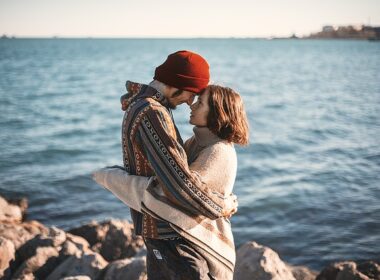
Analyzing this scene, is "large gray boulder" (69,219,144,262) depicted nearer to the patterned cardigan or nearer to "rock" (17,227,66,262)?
"rock" (17,227,66,262)

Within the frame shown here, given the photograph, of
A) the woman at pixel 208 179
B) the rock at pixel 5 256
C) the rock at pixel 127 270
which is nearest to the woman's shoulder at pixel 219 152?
the woman at pixel 208 179

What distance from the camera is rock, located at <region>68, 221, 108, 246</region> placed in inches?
310

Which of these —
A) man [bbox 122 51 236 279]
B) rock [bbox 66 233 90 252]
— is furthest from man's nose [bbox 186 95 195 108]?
rock [bbox 66 233 90 252]

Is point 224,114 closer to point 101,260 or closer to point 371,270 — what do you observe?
point 101,260

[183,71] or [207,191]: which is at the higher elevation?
[183,71]

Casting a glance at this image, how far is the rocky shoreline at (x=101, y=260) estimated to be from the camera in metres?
5.22

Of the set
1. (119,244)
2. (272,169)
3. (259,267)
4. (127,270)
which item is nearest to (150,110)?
(259,267)

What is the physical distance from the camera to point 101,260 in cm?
582

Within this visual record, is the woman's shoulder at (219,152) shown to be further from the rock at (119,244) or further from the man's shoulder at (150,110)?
the rock at (119,244)

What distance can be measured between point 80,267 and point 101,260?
0.29m

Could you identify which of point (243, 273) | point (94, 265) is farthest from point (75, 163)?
point (243, 273)

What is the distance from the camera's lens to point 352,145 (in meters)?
16.7

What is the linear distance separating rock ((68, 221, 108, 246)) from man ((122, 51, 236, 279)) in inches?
207

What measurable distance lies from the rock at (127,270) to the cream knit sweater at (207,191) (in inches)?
102
